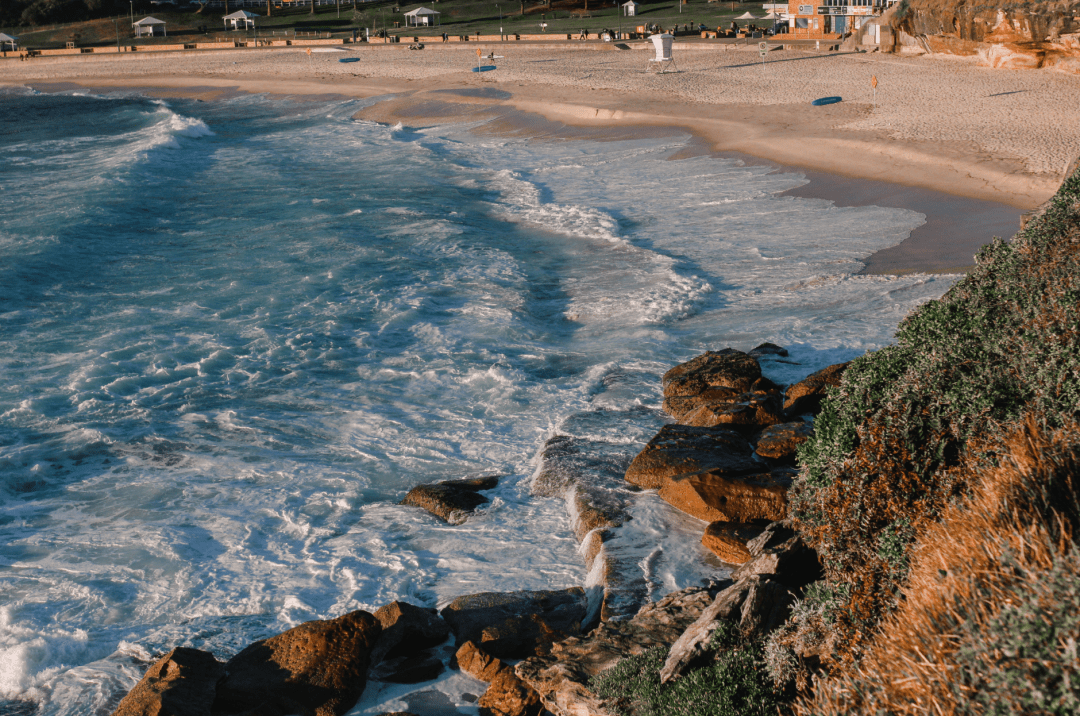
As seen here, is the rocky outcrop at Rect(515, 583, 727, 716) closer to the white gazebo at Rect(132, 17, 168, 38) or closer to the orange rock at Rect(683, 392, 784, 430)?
the orange rock at Rect(683, 392, 784, 430)

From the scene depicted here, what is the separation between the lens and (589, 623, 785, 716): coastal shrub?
14.4 feet

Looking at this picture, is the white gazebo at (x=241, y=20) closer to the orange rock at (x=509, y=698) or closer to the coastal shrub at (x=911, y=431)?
the orange rock at (x=509, y=698)

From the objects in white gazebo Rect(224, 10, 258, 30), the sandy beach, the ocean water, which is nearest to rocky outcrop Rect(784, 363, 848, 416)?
the ocean water

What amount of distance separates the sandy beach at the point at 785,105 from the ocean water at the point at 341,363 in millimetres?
2021

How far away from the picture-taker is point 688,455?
8.64 m

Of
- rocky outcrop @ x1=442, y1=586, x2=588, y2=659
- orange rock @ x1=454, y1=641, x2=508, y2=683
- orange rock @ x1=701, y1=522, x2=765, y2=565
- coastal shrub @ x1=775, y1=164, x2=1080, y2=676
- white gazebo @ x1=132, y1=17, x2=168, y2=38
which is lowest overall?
orange rock @ x1=454, y1=641, x2=508, y2=683

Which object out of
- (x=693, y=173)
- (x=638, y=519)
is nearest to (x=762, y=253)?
(x=693, y=173)

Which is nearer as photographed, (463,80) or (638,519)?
(638,519)

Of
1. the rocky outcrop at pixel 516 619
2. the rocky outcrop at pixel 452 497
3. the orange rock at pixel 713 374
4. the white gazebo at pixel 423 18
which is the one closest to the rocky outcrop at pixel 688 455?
the orange rock at pixel 713 374

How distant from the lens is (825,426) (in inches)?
223

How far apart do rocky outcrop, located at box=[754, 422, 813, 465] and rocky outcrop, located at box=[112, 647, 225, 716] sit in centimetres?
573

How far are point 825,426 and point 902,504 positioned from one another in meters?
0.83

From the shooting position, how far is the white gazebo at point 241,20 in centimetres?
8206

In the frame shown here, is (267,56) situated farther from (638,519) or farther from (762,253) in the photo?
(638,519)
